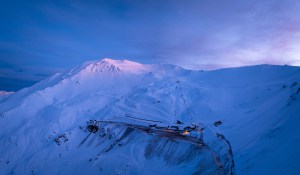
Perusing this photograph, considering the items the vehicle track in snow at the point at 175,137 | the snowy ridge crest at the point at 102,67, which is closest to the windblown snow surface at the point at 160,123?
the vehicle track in snow at the point at 175,137

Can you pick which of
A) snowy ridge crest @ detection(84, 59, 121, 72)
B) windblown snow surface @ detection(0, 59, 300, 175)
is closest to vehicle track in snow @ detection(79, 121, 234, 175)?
windblown snow surface @ detection(0, 59, 300, 175)

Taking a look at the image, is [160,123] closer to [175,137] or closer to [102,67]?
[175,137]

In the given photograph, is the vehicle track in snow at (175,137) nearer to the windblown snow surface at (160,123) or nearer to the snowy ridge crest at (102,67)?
the windblown snow surface at (160,123)

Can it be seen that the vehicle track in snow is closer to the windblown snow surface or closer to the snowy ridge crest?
the windblown snow surface

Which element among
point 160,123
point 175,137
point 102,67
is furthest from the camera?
point 102,67

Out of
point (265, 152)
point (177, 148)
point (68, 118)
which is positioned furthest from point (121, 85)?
point (265, 152)

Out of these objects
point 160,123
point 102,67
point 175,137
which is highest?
point 102,67

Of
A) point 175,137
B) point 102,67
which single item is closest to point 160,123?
point 175,137

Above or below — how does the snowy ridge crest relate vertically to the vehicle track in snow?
above
